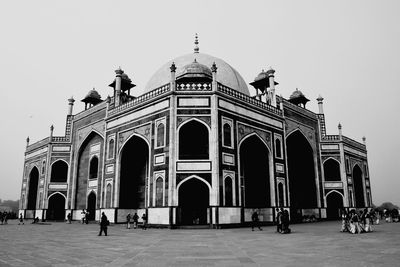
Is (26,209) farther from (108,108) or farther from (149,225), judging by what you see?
(149,225)

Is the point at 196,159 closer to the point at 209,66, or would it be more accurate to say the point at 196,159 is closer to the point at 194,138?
the point at 194,138

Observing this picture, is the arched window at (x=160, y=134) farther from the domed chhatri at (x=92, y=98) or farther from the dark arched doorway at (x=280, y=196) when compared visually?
the domed chhatri at (x=92, y=98)

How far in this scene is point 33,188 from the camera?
128 ft

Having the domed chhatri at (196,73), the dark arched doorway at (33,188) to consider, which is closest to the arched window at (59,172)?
the dark arched doorway at (33,188)

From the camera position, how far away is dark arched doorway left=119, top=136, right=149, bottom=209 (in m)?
25.4

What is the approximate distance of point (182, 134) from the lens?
22297 mm

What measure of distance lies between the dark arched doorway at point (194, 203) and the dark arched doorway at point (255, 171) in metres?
3.63

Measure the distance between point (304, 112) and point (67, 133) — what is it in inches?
980

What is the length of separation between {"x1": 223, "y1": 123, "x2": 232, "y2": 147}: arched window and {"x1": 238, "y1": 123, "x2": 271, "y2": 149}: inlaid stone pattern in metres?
1.13

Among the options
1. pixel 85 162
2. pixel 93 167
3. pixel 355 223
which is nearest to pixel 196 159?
pixel 355 223

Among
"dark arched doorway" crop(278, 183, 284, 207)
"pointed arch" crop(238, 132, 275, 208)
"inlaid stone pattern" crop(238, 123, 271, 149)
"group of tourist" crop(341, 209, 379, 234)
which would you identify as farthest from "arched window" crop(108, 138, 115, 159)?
"group of tourist" crop(341, 209, 379, 234)

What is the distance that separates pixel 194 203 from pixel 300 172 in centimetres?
1514

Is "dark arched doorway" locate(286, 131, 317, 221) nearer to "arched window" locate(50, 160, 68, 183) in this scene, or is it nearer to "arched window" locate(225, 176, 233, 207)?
"arched window" locate(225, 176, 233, 207)

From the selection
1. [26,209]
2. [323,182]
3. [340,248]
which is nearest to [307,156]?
[323,182]
